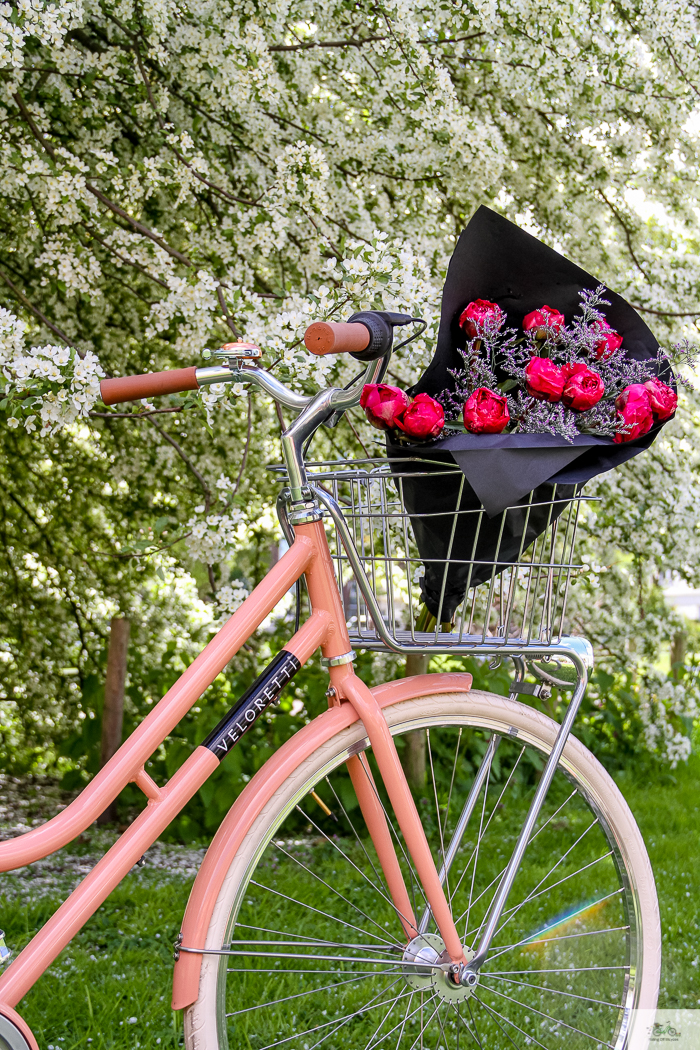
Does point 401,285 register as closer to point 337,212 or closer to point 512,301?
point 512,301

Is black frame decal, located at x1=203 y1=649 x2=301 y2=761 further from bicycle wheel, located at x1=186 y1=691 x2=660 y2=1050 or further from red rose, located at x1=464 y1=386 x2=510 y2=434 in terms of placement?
red rose, located at x1=464 y1=386 x2=510 y2=434

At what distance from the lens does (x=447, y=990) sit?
1.51m

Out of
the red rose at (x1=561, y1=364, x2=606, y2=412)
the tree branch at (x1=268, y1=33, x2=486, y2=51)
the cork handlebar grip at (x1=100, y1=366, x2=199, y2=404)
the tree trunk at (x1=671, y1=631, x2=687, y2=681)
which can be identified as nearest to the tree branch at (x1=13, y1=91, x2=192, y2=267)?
the tree branch at (x1=268, y1=33, x2=486, y2=51)

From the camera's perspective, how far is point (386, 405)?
1348 mm

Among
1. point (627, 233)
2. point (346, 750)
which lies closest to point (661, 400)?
point (346, 750)

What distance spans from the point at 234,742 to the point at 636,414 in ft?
2.74

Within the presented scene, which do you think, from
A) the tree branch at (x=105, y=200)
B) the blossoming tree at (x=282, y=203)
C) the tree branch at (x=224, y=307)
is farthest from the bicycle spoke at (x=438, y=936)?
the tree branch at (x=105, y=200)


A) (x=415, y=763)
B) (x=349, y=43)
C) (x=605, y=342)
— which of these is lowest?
(x=415, y=763)

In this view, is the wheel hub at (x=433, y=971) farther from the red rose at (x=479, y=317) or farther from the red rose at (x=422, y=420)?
the red rose at (x=479, y=317)

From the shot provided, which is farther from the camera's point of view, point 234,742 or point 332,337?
point 234,742

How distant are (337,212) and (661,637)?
2.48 m

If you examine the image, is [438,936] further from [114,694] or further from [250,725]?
[114,694]

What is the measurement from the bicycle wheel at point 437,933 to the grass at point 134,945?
171 mm

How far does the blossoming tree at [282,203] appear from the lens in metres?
2.34
